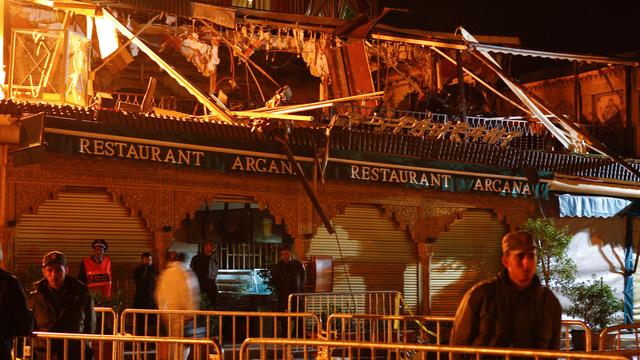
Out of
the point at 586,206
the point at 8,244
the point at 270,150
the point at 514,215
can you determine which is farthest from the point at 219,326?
the point at 586,206

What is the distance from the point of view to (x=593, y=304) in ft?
67.3

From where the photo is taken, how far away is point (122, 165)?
15938 millimetres

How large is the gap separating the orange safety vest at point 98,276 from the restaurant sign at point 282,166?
5.87 ft

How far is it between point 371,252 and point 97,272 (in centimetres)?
712

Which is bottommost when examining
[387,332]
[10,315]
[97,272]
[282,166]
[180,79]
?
[387,332]

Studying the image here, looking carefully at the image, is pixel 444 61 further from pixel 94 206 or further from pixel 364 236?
pixel 94 206

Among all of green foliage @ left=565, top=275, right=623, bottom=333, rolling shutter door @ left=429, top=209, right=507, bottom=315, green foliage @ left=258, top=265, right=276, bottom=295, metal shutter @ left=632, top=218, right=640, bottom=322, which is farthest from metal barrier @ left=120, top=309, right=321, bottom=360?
metal shutter @ left=632, top=218, right=640, bottom=322

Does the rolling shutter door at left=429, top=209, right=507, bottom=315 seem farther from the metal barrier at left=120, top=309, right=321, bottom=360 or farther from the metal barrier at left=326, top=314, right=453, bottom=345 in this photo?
the metal barrier at left=120, top=309, right=321, bottom=360

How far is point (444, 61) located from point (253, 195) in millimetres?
7238

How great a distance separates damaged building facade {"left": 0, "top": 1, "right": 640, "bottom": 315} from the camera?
15.2 metres

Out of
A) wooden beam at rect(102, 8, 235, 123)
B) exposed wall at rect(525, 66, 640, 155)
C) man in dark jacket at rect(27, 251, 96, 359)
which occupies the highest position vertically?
exposed wall at rect(525, 66, 640, 155)

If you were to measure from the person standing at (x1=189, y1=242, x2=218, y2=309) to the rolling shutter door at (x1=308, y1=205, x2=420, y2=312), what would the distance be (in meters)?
2.70

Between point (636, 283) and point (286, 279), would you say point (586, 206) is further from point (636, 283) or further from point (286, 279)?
point (286, 279)

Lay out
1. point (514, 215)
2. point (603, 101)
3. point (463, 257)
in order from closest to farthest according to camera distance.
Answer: point (463, 257), point (514, 215), point (603, 101)
